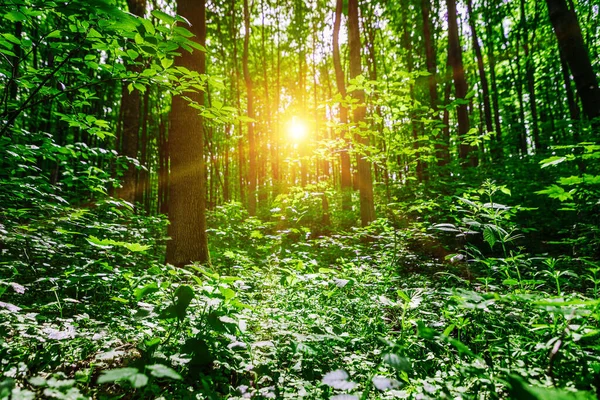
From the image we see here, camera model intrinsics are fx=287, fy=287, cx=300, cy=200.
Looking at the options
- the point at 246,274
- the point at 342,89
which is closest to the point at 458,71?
the point at 342,89

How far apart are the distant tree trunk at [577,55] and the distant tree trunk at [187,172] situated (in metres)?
6.48

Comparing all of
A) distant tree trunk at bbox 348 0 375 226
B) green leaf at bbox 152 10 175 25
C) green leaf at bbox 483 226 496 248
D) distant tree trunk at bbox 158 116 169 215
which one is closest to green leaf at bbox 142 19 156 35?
green leaf at bbox 152 10 175 25

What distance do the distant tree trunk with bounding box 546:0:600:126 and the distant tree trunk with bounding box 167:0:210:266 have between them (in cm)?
648

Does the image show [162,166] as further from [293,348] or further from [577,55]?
[293,348]

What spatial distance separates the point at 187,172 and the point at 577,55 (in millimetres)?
7164

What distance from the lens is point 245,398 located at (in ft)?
5.83

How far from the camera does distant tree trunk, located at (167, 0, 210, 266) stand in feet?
16.2

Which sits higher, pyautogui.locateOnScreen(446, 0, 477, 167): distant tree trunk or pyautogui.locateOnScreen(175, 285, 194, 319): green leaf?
pyautogui.locateOnScreen(446, 0, 477, 167): distant tree trunk

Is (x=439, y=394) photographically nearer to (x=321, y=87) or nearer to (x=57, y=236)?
(x=57, y=236)

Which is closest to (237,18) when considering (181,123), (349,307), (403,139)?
(181,123)

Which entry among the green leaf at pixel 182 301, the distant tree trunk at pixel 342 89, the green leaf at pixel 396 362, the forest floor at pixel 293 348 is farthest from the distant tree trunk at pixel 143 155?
the green leaf at pixel 396 362

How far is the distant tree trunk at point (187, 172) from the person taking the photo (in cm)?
495

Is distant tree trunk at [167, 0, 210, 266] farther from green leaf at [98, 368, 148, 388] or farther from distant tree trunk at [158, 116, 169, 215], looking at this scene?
distant tree trunk at [158, 116, 169, 215]

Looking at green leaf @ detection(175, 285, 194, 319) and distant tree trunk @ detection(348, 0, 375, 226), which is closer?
green leaf @ detection(175, 285, 194, 319)
